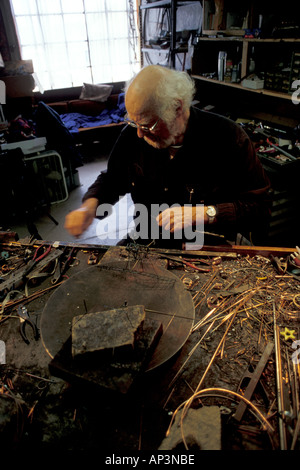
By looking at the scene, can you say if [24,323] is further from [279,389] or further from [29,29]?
[29,29]

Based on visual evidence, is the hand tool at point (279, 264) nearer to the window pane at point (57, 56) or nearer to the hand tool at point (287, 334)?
the hand tool at point (287, 334)

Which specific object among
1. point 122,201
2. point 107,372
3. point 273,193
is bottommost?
point 122,201

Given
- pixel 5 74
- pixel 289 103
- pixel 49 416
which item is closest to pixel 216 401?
pixel 49 416

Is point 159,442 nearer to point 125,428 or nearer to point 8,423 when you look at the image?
point 125,428

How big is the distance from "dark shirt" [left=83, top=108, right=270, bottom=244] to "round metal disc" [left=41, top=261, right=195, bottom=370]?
2.31ft

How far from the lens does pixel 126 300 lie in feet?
4.59

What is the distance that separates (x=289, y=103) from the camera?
141 inches

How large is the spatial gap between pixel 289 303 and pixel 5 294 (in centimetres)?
147

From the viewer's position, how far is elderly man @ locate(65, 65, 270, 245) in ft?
6.04

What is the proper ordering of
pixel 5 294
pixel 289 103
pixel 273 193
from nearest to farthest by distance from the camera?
pixel 5 294, pixel 273 193, pixel 289 103

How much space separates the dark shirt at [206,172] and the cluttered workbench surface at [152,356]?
1.49ft

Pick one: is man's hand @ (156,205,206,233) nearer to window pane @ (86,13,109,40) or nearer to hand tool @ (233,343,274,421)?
hand tool @ (233,343,274,421)

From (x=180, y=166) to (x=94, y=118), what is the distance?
6.16m

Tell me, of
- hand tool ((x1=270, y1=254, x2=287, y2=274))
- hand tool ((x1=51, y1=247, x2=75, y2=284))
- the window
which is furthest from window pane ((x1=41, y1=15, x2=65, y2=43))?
hand tool ((x1=270, y1=254, x2=287, y2=274))
